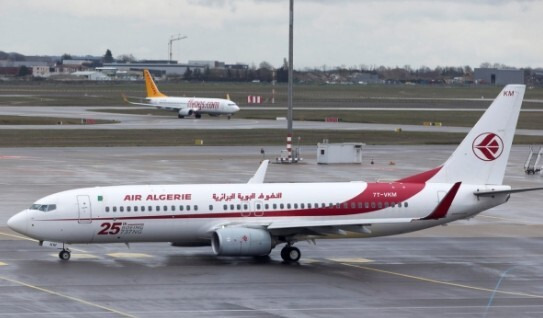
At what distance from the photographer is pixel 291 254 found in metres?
38.7

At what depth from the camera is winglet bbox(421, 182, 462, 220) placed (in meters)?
37.3

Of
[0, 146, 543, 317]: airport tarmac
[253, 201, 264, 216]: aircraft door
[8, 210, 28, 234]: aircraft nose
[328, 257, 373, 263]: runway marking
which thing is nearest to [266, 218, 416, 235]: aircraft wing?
[253, 201, 264, 216]: aircraft door

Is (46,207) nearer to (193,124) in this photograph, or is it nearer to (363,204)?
(363,204)

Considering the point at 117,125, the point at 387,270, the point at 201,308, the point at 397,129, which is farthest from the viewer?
the point at 117,125

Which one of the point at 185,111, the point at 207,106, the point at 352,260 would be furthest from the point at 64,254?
the point at 207,106

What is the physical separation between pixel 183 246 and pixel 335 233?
19.4 ft

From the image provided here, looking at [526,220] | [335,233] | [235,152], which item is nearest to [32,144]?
[235,152]

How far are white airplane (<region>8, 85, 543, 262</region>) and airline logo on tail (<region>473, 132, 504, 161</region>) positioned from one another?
0.04 metres

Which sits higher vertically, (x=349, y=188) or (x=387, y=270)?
(x=349, y=188)

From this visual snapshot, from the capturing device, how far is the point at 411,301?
1261 inches

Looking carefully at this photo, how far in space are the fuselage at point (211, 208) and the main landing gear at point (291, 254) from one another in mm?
651

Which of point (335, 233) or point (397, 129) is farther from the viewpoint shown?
point (397, 129)

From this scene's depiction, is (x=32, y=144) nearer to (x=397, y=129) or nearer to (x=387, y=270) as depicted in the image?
(x=397, y=129)

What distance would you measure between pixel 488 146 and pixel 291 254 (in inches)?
359
